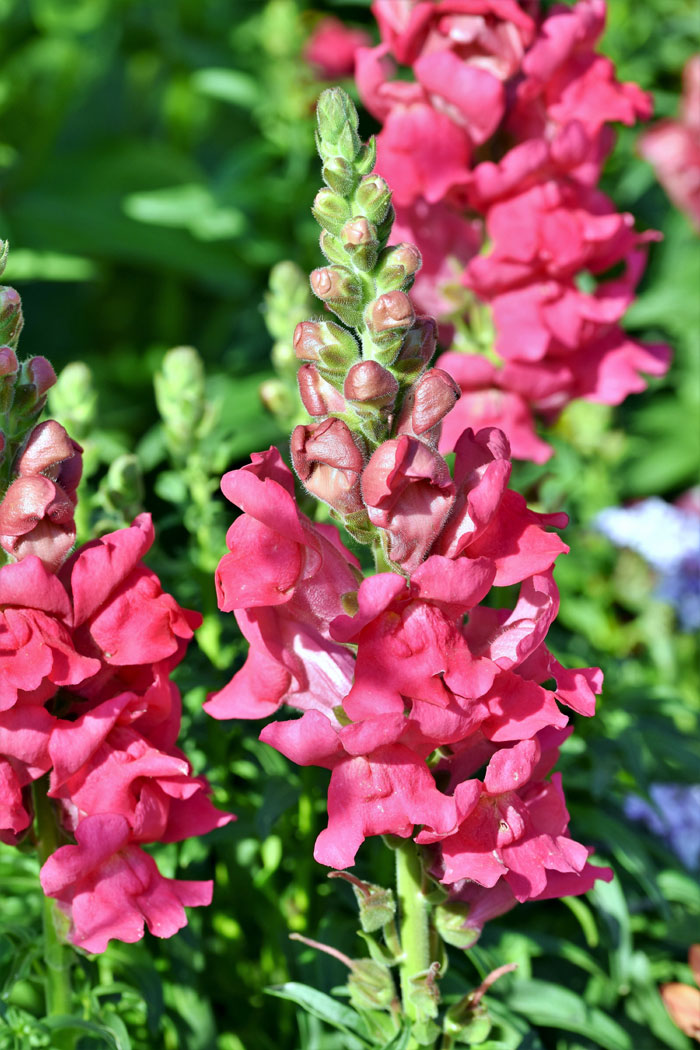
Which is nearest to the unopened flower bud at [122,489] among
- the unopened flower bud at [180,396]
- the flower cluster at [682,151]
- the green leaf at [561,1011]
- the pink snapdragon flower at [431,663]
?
the unopened flower bud at [180,396]

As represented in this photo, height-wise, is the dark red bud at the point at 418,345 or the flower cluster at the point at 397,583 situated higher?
the dark red bud at the point at 418,345

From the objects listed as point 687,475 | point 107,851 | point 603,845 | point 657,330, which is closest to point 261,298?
point 657,330

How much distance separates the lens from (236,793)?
173cm

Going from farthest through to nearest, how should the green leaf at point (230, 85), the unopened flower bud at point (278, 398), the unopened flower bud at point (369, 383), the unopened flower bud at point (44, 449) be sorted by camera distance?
the green leaf at point (230, 85), the unopened flower bud at point (278, 398), the unopened flower bud at point (44, 449), the unopened flower bud at point (369, 383)

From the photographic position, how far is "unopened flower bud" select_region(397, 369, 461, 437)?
1.11 metres

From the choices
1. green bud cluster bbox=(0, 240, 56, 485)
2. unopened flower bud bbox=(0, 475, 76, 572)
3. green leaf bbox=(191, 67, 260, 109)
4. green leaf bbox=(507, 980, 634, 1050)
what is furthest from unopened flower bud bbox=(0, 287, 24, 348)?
green leaf bbox=(191, 67, 260, 109)

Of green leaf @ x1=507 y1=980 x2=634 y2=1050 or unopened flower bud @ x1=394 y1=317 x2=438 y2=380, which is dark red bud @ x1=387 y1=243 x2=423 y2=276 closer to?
unopened flower bud @ x1=394 y1=317 x2=438 y2=380

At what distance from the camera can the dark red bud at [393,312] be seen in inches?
42.4

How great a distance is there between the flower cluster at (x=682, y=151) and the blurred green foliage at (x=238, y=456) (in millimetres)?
97

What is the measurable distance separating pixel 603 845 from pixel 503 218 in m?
1.07

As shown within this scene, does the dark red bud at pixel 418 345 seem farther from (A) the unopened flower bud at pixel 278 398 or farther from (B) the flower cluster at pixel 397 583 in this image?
(A) the unopened flower bud at pixel 278 398

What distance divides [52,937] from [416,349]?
74 centimetres

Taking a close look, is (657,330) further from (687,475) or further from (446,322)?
(446,322)

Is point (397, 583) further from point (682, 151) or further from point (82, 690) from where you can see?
point (682, 151)
